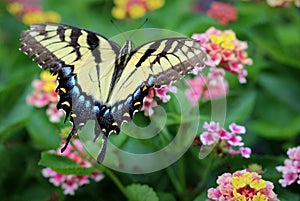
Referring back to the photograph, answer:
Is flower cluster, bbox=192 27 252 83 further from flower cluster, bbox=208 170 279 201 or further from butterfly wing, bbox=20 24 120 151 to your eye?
flower cluster, bbox=208 170 279 201

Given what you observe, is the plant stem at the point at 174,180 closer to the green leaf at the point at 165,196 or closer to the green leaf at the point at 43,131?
the green leaf at the point at 165,196

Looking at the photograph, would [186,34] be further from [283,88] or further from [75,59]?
[75,59]

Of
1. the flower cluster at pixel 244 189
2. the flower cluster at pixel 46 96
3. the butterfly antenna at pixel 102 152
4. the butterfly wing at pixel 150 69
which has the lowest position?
the flower cluster at pixel 244 189

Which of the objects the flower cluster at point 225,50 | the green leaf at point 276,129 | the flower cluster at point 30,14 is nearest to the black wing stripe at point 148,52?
the flower cluster at point 225,50

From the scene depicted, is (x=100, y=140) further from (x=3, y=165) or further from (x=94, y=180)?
(x=3, y=165)

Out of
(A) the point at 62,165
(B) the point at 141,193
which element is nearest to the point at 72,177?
(A) the point at 62,165

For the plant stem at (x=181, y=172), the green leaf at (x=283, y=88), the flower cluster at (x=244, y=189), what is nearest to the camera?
the flower cluster at (x=244, y=189)
